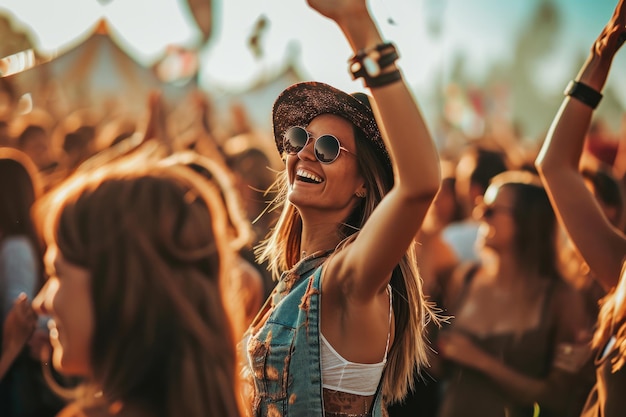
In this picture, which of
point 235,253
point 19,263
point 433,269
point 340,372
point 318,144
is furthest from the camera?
point 433,269

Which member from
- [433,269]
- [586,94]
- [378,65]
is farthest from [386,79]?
[433,269]

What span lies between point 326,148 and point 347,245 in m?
0.26

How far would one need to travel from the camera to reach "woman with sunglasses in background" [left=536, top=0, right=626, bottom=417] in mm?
2607

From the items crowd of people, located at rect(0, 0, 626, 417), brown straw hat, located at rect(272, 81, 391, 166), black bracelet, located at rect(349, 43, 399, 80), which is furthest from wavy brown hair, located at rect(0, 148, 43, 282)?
black bracelet, located at rect(349, 43, 399, 80)

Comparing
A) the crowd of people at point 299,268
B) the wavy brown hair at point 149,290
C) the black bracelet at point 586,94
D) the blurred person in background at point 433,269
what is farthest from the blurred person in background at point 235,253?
the black bracelet at point 586,94

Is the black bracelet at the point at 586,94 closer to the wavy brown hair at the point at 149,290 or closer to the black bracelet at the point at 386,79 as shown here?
the black bracelet at the point at 386,79

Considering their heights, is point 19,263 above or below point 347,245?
above

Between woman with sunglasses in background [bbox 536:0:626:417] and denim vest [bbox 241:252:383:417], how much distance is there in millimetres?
857

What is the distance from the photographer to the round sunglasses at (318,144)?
2248 mm

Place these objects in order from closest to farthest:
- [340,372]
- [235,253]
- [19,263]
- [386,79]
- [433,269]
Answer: [386,79], [340,372], [235,253], [19,263], [433,269]

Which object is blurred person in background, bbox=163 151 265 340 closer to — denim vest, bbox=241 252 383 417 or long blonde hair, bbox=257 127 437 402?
denim vest, bbox=241 252 383 417

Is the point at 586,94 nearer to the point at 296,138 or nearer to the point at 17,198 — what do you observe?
the point at 296,138

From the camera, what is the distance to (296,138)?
229 centimetres

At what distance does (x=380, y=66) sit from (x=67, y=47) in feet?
35.2
